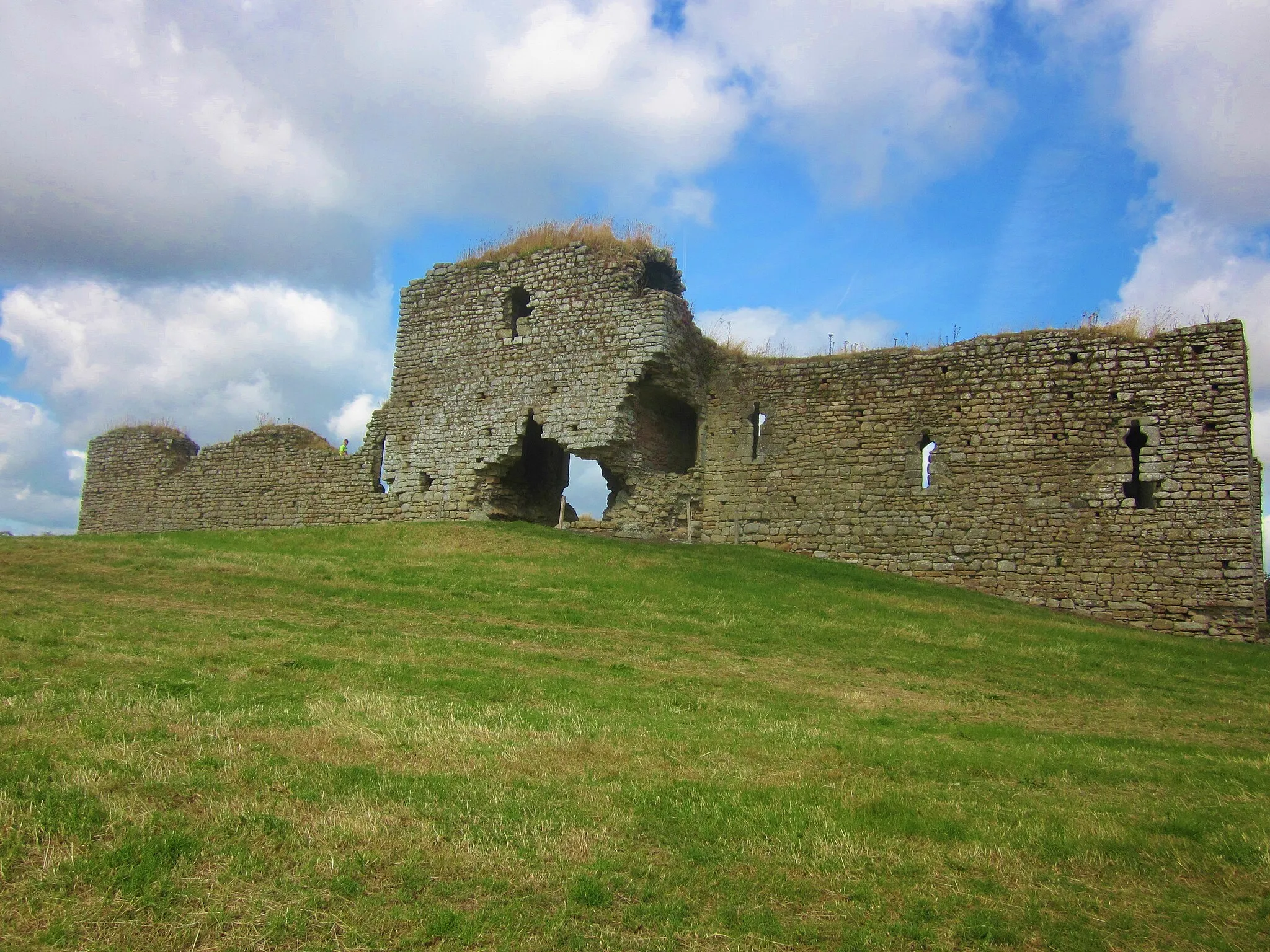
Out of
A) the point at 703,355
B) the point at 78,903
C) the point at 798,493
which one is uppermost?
the point at 703,355

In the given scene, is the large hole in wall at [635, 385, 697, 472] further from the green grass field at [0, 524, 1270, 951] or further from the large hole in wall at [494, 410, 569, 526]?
the green grass field at [0, 524, 1270, 951]

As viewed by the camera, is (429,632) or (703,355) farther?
(703,355)

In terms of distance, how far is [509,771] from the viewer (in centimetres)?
632

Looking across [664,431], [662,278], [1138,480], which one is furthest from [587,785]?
[662,278]

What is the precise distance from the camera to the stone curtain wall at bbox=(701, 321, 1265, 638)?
1809 centimetres

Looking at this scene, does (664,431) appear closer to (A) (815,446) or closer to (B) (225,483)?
(A) (815,446)

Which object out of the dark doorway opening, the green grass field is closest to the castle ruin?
the dark doorway opening

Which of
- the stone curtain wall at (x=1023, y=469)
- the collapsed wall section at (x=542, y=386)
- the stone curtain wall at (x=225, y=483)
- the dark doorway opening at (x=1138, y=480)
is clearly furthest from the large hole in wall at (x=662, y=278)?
the dark doorway opening at (x=1138, y=480)

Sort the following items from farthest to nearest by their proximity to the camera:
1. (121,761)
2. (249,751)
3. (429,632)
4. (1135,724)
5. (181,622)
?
1. (429,632)
2. (181,622)
3. (1135,724)
4. (249,751)
5. (121,761)

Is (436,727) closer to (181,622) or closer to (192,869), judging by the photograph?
(192,869)

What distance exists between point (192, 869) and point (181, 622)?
719cm

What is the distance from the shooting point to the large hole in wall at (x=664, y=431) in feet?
73.9

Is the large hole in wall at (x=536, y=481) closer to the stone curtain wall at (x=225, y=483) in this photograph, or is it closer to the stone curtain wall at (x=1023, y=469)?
the stone curtain wall at (x=225, y=483)

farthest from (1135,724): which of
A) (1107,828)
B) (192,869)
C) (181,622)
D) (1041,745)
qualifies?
(181,622)
